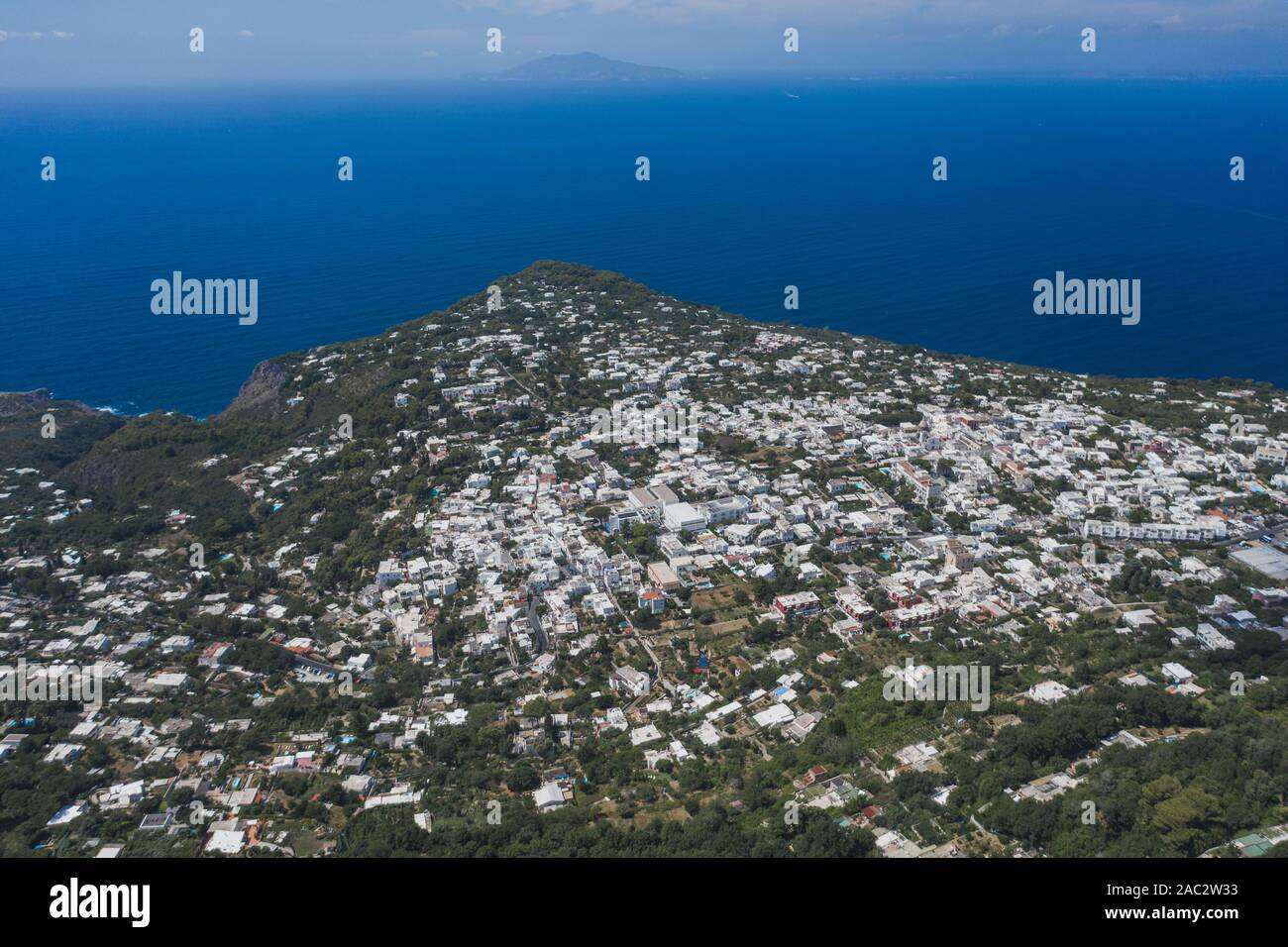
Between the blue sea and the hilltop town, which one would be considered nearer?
the hilltop town

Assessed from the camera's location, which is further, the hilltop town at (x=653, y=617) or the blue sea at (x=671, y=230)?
the blue sea at (x=671, y=230)

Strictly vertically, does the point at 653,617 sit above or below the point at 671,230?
below

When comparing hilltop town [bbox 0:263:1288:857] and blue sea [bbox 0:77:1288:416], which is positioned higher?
blue sea [bbox 0:77:1288:416]

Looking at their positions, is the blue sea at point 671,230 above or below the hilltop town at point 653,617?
above

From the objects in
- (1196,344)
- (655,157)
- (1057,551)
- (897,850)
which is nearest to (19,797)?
(897,850)

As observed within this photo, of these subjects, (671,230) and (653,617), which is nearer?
(653,617)
